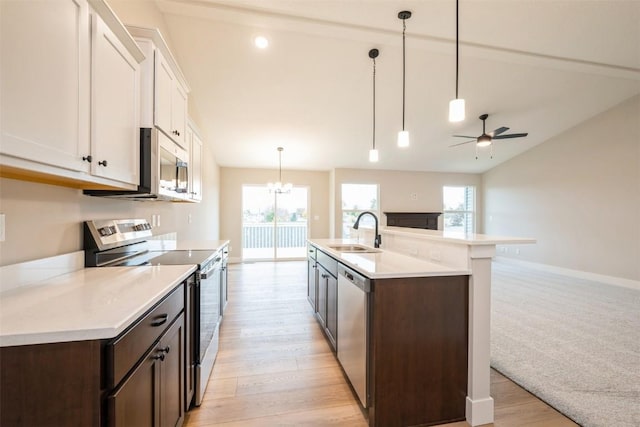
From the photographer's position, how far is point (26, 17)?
866mm

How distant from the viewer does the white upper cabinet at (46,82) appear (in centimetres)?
81

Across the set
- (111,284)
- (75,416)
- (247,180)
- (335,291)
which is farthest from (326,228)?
(75,416)

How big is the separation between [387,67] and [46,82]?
3.62 meters

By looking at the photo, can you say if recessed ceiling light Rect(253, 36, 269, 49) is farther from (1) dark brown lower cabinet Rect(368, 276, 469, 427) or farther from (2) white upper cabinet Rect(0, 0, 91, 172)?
(1) dark brown lower cabinet Rect(368, 276, 469, 427)

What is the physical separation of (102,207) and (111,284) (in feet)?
2.76

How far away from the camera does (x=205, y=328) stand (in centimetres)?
190

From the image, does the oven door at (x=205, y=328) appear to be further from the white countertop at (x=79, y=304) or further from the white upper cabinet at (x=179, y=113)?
the white upper cabinet at (x=179, y=113)

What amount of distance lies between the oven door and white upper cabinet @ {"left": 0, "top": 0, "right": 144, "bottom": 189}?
32.0 inches

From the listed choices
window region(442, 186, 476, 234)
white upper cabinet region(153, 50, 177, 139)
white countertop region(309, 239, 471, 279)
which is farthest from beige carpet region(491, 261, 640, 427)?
A: window region(442, 186, 476, 234)

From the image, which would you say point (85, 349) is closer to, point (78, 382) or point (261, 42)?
point (78, 382)

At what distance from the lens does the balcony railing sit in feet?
22.5

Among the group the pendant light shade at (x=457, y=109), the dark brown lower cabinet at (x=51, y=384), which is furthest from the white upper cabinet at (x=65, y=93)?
the pendant light shade at (x=457, y=109)

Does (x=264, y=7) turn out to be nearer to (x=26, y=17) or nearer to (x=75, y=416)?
(x=26, y=17)

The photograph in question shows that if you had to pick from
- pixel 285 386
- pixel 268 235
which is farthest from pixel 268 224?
pixel 285 386
